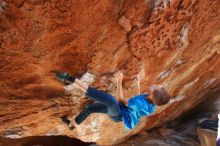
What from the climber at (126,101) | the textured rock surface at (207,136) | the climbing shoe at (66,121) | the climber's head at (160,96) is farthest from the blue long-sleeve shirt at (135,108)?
the textured rock surface at (207,136)

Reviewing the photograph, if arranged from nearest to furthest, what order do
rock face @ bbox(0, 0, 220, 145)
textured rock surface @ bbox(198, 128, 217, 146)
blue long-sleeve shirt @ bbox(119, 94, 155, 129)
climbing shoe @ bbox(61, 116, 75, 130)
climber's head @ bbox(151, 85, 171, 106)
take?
rock face @ bbox(0, 0, 220, 145)
climber's head @ bbox(151, 85, 171, 106)
blue long-sleeve shirt @ bbox(119, 94, 155, 129)
climbing shoe @ bbox(61, 116, 75, 130)
textured rock surface @ bbox(198, 128, 217, 146)

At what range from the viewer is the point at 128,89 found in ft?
12.5

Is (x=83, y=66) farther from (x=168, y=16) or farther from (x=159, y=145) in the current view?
(x=159, y=145)

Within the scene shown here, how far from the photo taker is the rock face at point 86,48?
2.33 m

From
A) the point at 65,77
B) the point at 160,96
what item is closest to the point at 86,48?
the point at 65,77

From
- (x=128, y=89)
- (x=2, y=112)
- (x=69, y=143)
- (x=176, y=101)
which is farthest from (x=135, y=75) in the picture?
(x=69, y=143)

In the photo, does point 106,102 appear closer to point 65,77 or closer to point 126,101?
point 126,101

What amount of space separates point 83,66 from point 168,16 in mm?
1127

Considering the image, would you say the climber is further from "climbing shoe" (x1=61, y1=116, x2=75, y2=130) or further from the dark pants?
"climbing shoe" (x1=61, y1=116, x2=75, y2=130)

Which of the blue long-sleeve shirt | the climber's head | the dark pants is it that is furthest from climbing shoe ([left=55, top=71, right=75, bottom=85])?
the climber's head

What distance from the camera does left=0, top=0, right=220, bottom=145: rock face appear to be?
2326 mm

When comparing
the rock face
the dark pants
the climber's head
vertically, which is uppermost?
the rock face

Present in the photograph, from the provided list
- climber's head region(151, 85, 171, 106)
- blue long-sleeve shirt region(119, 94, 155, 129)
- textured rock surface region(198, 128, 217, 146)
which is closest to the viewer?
climber's head region(151, 85, 171, 106)

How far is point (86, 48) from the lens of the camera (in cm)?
279
